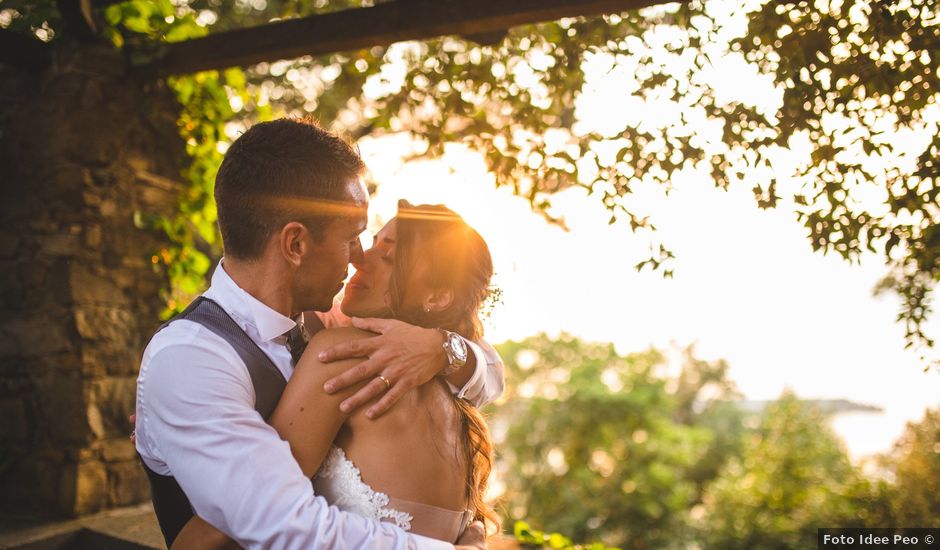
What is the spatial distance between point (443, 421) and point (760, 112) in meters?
1.58

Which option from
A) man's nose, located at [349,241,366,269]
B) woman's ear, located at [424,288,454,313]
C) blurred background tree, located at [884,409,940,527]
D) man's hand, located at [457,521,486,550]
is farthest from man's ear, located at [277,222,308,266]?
blurred background tree, located at [884,409,940,527]

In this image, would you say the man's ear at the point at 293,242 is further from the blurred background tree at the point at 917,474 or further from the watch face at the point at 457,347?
the blurred background tree at the point at 917,474

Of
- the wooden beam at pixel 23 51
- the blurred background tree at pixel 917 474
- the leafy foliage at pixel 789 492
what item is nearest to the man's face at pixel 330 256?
the wooden beam at pixel 23 51

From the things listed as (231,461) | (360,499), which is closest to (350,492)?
(360,499)

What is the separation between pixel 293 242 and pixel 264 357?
0.87 ft

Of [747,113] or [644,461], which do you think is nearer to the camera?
[747,113]

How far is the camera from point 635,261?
2.43 meters

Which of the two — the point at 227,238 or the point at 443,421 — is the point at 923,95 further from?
the point at 227,238

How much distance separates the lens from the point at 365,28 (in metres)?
2.70

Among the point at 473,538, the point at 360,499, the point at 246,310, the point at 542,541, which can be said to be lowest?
the point at 542,541

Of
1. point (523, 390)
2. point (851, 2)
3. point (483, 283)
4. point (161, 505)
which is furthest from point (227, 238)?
point (523, 390)

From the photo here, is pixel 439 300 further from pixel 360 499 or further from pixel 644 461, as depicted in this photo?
pixel 644 461

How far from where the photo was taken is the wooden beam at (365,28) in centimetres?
235

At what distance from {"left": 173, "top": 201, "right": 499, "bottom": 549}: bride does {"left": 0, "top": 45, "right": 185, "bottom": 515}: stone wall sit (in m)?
1.66
